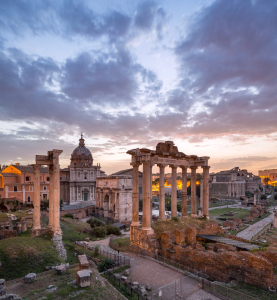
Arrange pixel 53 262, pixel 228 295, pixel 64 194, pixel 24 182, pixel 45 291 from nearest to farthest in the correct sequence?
pixel 45 291
pixel 228 295
pixel 53 262
pixel 24 182
pixel 64 194

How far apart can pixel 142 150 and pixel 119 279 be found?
10.7 metres

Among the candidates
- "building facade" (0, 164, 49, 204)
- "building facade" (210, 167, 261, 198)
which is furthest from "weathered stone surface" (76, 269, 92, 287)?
"building facade" (210, 167, 261, 198)

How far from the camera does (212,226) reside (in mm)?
21047

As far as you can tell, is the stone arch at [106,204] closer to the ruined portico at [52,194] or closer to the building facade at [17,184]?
the building facade at [17,184]

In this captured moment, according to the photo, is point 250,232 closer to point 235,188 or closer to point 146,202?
point 146,202

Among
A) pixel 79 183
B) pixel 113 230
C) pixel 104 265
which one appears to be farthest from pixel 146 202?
pixel 79 183

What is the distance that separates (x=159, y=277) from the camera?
13094 mm

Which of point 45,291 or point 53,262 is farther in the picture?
point 53,262

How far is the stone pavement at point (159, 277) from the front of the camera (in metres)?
11.1

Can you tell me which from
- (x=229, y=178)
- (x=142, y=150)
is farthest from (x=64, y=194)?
(x=229, y=178)

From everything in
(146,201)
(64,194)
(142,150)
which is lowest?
(64,194)

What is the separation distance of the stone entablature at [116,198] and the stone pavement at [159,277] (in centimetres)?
3025


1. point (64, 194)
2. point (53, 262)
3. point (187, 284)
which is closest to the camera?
point (187, 284)

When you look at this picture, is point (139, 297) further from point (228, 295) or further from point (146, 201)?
point (146, 201)
